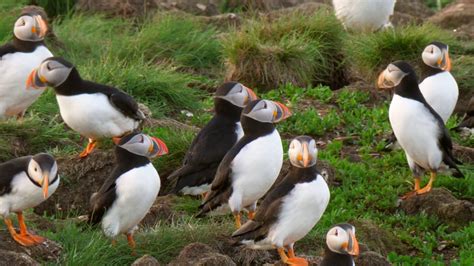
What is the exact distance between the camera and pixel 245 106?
27.5ft

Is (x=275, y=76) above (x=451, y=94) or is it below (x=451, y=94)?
below

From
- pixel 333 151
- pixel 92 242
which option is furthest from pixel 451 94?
pixel 92 242

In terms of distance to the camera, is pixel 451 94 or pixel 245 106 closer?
pixel 245 106

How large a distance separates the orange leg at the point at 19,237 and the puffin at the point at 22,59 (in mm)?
2537

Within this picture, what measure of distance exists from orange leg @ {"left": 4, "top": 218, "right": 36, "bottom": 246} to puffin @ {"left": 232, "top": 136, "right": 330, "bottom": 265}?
51.3 inches

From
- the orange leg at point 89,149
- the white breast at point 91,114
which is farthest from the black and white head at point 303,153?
the orange leg at point 89,149

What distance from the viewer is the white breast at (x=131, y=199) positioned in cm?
790

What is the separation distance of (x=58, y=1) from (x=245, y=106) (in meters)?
8.33

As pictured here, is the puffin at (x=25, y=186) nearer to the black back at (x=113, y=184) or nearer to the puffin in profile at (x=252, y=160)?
the black back at (x=113, y=184)

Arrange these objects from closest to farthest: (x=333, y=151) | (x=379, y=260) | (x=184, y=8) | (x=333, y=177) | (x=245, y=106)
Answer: (x=379, y=260) < (x=245, y=106) < (x=333, y=177) < (x=333, y=151) < (x=184, y=8)

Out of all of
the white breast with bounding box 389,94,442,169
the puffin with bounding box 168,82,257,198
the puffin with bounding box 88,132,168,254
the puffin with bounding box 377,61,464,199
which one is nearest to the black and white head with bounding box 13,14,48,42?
the puffin with bounding box 168,82,257,198

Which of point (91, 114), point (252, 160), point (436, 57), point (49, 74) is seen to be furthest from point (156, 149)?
point (436, 57)

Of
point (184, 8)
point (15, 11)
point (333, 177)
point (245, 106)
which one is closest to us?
point (245, 106)

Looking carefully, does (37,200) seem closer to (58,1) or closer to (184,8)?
(58,1)
